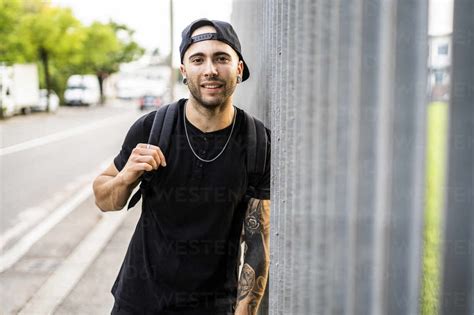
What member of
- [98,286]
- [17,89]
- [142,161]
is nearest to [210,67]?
[142,161]

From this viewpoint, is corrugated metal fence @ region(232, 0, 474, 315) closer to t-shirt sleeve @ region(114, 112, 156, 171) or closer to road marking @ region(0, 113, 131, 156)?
t-shirt sleeve @ region(114, 112, 156, 171)

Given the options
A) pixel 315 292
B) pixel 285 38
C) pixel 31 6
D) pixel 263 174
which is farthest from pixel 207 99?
pixel 31 6

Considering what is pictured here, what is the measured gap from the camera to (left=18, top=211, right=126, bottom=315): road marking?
5516 millimetres

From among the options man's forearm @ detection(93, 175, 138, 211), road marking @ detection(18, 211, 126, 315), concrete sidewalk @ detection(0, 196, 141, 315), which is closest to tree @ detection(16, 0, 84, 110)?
concrete sidewalk @ detection(0, 196, 141, 315)

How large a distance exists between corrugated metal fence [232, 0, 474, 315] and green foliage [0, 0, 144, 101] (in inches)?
1209

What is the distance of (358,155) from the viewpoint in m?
1.38

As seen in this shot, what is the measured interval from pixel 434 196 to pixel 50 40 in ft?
135

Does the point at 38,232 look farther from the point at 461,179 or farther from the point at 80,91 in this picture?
the point at 80,91

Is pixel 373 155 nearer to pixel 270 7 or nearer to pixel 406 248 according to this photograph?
pixel 406 248

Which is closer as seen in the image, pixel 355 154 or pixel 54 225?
pixel 355 154

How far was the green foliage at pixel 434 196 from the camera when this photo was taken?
4.08 feet

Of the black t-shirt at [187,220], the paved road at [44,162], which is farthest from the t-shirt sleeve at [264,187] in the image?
the paved road at [44,162]

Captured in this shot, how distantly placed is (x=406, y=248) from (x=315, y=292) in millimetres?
264

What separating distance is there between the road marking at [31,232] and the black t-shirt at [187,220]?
15.2 feet
